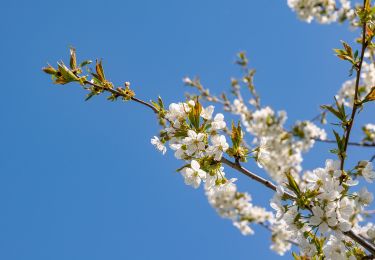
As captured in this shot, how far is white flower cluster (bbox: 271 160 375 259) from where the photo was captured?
7.40 feet

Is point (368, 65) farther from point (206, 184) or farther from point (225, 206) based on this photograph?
point (206, 184)

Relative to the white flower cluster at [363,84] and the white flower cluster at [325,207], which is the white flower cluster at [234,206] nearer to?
the white flower cluster at [363,84]

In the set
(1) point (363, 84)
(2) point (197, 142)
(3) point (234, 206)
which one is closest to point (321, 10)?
(1) point (363, 84)

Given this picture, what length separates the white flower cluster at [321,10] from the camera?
8.08 metres

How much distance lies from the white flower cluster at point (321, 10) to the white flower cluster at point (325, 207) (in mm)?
6585

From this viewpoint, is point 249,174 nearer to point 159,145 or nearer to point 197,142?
point 197,142

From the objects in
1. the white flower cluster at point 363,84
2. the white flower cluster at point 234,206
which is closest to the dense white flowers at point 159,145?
the white flower cluster at point 363,84

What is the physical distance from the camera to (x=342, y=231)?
90.6 inches

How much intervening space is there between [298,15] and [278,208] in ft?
26.0

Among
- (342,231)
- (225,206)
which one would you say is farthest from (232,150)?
(225,206)

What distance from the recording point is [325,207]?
2.25m

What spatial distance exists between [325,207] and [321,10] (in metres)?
7.10

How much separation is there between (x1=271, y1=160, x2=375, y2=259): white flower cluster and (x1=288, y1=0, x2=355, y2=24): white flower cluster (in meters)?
6.59

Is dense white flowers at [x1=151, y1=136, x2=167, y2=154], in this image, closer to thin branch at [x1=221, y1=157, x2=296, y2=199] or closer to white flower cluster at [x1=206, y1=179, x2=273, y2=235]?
thin branch at [x1=221, y1=157, x2=296, y2=199]
